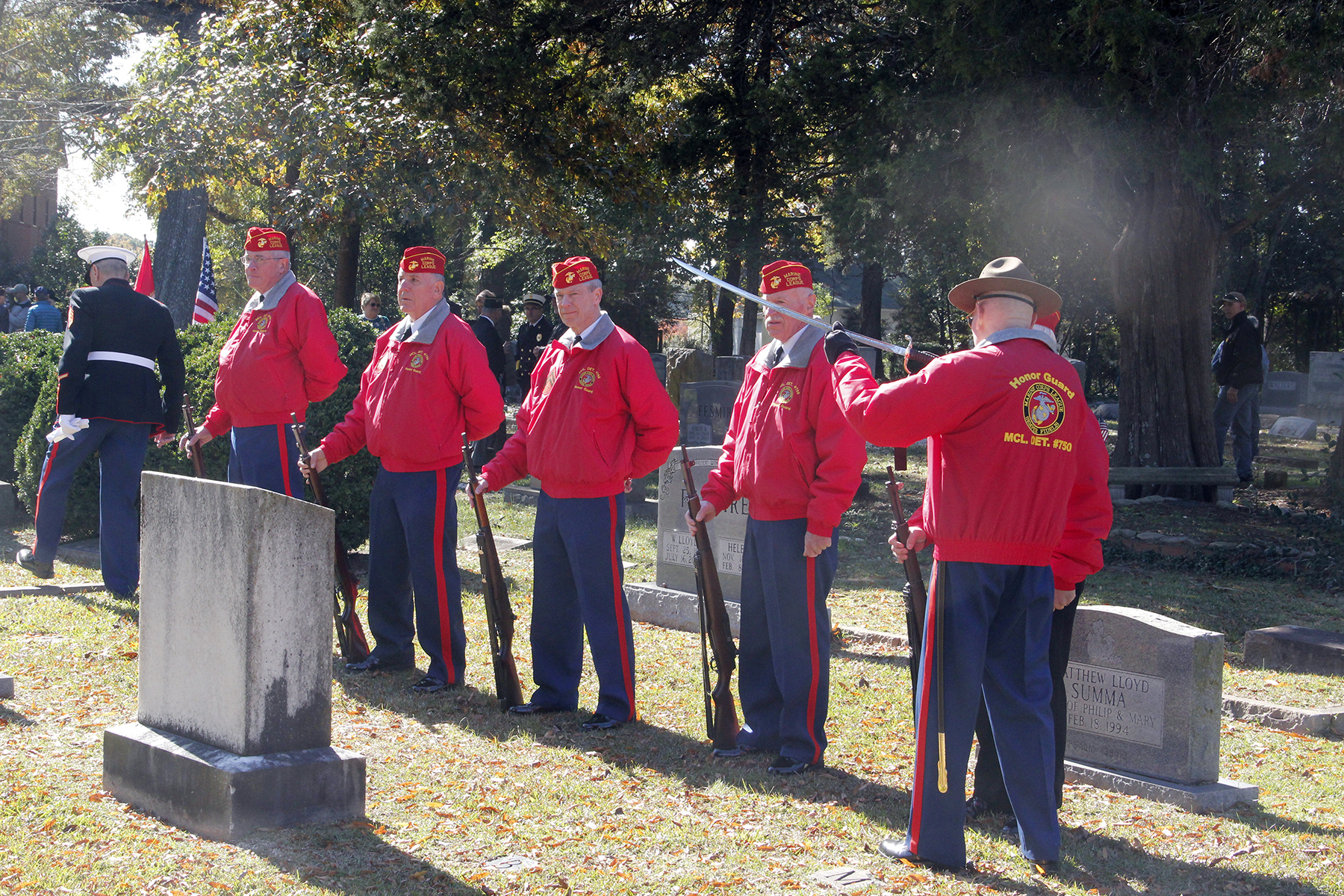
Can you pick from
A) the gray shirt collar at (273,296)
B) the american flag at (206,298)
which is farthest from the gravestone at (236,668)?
the american flag at (206,298)

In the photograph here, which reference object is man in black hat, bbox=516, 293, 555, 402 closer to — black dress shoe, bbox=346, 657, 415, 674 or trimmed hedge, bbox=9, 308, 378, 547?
trimmed hedge, bbox=9, 308, 378, 547

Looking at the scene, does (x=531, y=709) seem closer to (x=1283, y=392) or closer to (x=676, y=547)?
(x=676, y=547)

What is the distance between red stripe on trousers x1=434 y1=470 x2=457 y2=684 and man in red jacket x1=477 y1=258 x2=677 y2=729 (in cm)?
45

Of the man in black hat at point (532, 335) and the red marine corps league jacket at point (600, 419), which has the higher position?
the man in black hat at point (532, 335)

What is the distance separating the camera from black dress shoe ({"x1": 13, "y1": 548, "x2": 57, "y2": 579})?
8.33 meters

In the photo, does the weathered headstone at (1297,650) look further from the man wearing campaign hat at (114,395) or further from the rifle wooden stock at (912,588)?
the man wearing campaign hat at (114,395)

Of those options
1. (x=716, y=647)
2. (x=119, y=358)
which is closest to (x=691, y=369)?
(x=119, y=358)

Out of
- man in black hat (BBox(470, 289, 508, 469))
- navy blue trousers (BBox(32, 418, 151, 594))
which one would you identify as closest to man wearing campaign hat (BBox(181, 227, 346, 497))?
navy blue trousers (BBox(32, 418, 151, 594))

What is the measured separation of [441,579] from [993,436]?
11.1 feet

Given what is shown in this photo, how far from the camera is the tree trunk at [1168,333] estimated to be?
1331 cm

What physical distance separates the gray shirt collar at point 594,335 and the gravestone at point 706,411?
10.8 meters

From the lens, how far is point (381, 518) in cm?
647

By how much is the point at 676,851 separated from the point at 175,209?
14672 millimetres

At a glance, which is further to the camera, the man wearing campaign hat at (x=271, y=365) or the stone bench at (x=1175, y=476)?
the stone bench at (x=1175, y=476)
